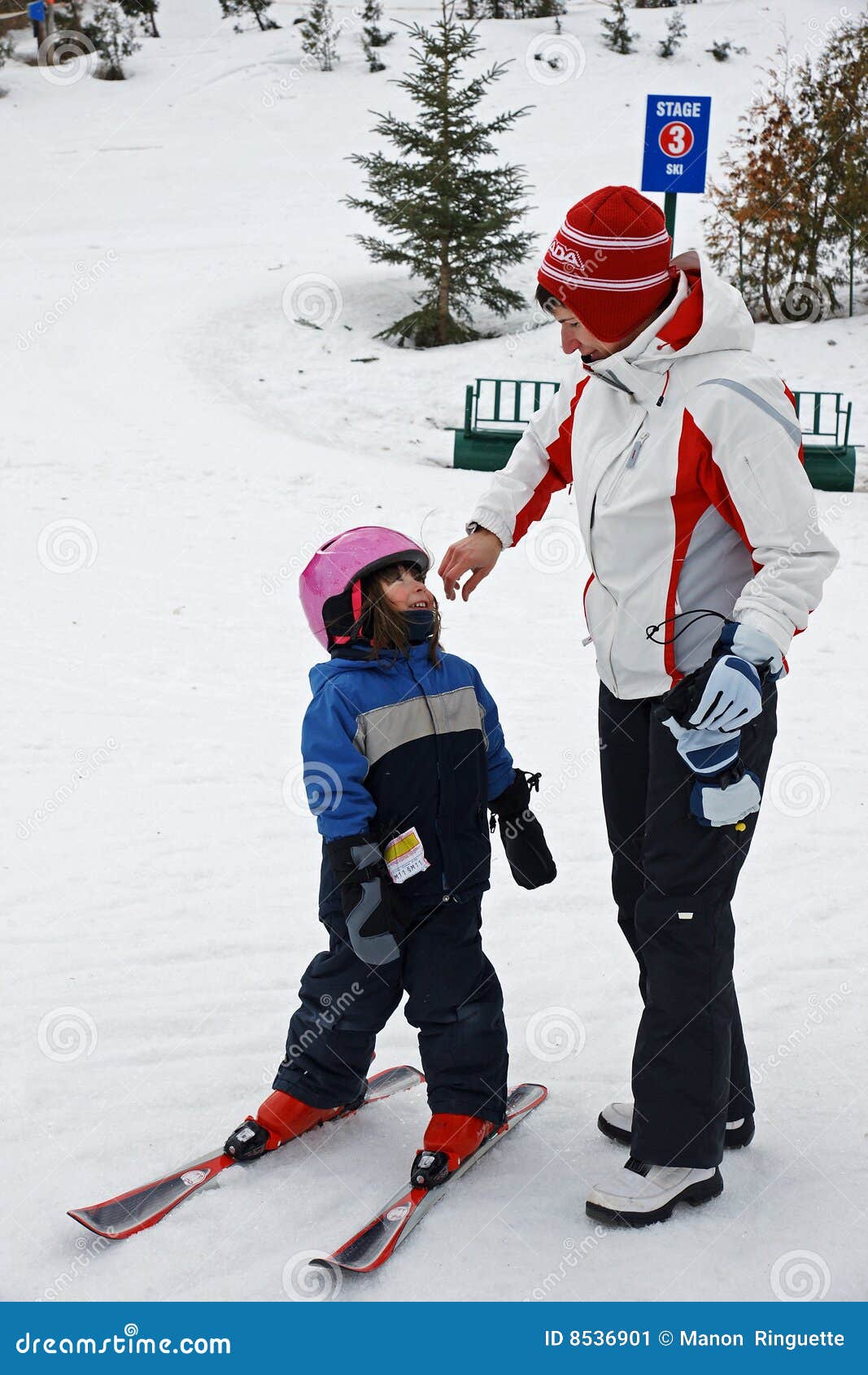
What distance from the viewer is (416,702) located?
7.82ft

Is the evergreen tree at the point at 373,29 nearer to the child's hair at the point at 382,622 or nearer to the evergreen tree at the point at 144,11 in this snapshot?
the evergreen tree at the point at 144,11

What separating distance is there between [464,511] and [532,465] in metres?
5.76

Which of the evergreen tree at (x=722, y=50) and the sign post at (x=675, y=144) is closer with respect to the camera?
the sign post at (x=675, y=144)

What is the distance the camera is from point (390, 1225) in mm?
2195

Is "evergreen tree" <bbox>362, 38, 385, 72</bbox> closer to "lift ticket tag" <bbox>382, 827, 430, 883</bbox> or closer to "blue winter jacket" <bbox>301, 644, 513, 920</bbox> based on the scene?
"blue winter jacket" <bbox>301, 644, 513, 920</bbox>

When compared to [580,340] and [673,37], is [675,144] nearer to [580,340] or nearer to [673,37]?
[580,340]

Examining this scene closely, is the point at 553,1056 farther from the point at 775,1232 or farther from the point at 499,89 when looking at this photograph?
the point at 499,89

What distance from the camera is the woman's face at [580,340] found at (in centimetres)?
215

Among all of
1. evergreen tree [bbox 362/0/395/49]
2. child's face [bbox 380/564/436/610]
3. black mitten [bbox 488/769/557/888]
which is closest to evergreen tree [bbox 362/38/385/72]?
evergreen tree [bbox 362/0/395/49]

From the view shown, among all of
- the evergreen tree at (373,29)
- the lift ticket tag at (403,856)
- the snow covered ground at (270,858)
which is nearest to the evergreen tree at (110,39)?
the evergreen tree at (373,29)

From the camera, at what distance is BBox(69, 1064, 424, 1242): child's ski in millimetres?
2215

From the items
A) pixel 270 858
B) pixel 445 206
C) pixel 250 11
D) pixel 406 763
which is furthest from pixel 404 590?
pixel 250 11

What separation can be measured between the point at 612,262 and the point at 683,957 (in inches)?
50.9

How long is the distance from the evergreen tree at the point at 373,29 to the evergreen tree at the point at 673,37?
6250 mm
